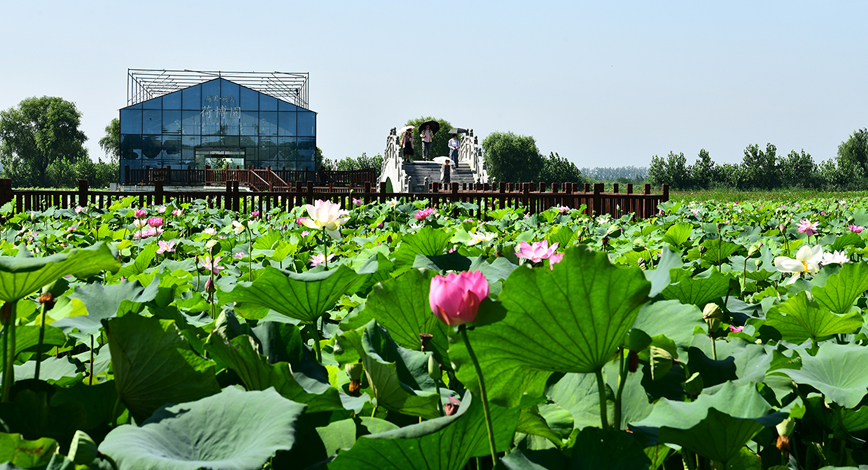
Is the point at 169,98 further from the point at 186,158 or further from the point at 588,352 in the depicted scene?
the point at 588,352

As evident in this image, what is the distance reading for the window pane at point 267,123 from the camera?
3244 cm

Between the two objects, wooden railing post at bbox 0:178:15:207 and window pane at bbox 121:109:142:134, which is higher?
window pane at bbox 121:109:142:134

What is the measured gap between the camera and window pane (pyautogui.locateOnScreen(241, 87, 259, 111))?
31.8 metres

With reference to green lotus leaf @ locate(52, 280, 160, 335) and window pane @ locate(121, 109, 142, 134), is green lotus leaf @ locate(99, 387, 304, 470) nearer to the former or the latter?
green lotus leaf @ locate(52, 280, 160, 335)

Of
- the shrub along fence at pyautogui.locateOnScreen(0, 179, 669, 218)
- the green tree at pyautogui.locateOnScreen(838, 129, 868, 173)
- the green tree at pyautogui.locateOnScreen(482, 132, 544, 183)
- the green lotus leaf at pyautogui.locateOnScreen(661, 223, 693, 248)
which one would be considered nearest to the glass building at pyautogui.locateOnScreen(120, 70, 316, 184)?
the shrub along fence at pyautogui.locateOnScreen(0, 179, 669, 218)

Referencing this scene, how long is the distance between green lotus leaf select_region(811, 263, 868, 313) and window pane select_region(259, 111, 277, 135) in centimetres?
3301

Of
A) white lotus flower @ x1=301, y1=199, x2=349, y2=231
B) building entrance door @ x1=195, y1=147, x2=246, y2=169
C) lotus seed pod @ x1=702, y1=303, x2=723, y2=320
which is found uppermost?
building entrance door @ x1=195, y1=147, x2=246, y2=169

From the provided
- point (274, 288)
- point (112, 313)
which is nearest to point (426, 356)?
point (274, 288)

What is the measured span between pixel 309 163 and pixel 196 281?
31.3 m

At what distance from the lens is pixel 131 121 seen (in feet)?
103

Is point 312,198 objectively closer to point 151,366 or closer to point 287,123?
point 151,366

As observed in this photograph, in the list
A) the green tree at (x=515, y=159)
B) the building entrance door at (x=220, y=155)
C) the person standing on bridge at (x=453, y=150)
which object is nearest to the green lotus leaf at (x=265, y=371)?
the person standing on bridge at (x=453, y=150)

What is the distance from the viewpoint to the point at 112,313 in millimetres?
1136

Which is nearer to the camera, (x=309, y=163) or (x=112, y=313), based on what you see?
(x=112, y=313)
